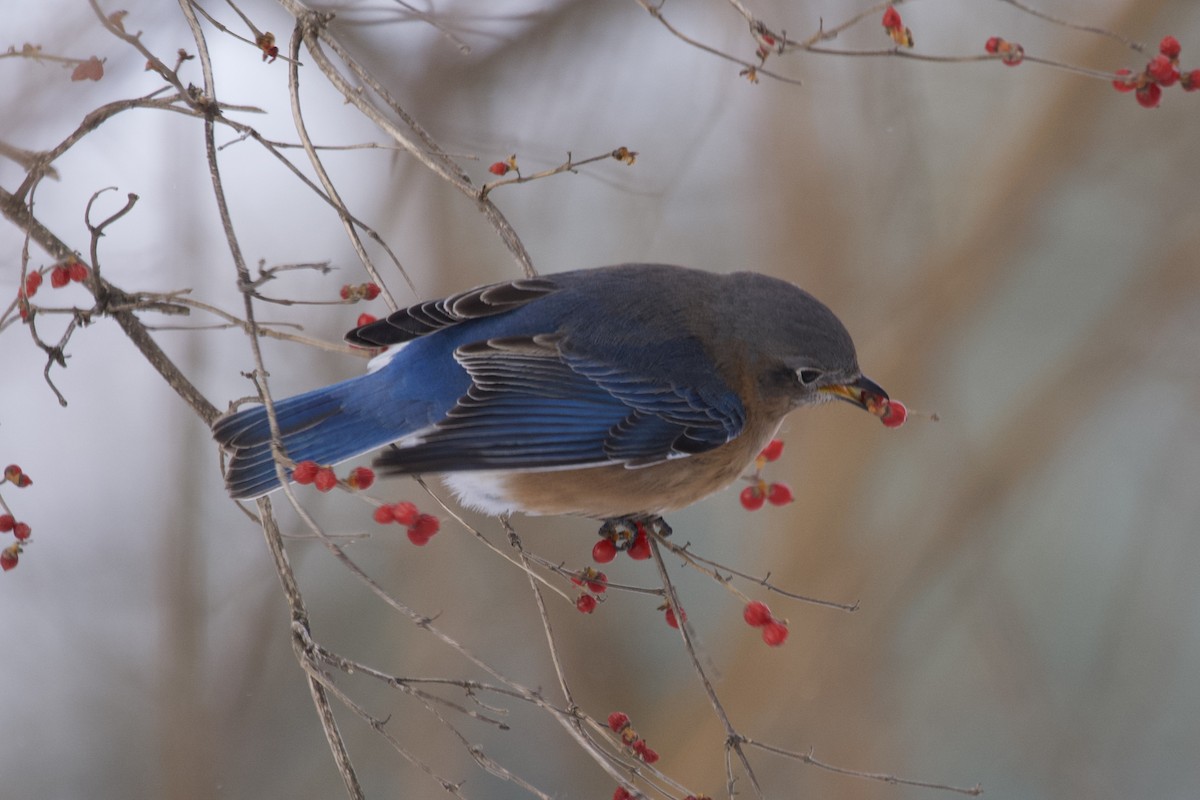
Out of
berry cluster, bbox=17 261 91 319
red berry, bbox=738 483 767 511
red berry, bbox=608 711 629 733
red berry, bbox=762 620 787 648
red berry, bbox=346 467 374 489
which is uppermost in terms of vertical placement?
berry cluster, bbox=17 261 91 319

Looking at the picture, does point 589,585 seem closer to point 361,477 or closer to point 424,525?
point 424,525

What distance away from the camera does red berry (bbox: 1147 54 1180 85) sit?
9.53 feet

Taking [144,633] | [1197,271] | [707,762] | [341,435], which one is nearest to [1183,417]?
[1197,271]

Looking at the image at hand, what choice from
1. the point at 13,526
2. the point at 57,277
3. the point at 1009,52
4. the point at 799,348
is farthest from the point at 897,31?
the point at 13,526

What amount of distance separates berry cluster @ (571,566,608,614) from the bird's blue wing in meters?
0.44

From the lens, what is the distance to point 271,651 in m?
5.48

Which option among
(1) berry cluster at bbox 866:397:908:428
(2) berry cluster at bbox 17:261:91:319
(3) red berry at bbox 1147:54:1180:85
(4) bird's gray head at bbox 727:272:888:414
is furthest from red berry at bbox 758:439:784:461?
(2) berry cluster at bbox 17:261:91:319

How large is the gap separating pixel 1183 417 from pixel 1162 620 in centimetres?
117

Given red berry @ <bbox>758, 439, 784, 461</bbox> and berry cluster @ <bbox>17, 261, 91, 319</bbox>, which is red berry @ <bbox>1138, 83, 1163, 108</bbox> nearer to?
red berry @ <bbox>758, 439, 784, 461</bbox>

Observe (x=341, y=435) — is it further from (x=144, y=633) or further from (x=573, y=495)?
(x=144, y=633)

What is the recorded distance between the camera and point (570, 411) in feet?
11.2

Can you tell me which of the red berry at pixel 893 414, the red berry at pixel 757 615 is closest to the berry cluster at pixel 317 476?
the red berry at pixel 757 615

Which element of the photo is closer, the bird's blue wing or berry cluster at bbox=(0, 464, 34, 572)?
berry cluster at bbox=(0, 464, 34, 572)

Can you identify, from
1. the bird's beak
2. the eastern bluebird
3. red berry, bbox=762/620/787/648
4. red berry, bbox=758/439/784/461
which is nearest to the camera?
red berry, bbox=762/620/787/648
